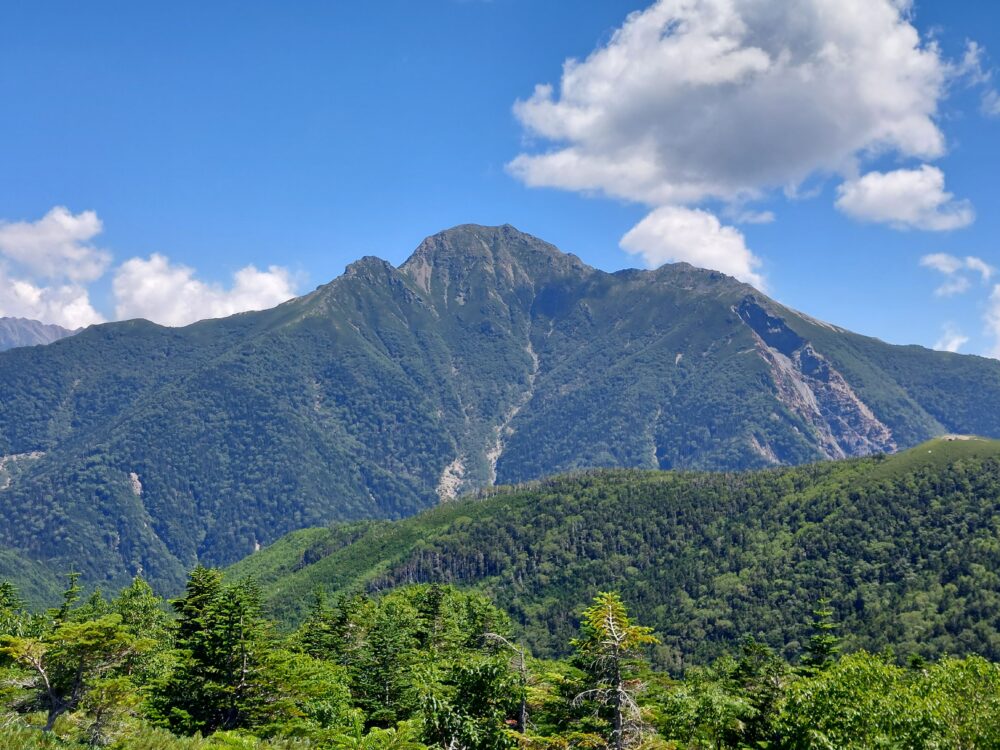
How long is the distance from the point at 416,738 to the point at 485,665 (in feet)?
16.8

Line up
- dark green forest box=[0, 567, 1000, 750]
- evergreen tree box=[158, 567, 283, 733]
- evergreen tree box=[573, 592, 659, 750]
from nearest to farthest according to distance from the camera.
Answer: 1. evergreen tree box=[573, 592, 659, 750]
2. dark green forest box=[0, 567, 1000, 750]
3. evergreen tree box=[158, 567, 283, 733]

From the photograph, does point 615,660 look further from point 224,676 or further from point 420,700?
point 224,676

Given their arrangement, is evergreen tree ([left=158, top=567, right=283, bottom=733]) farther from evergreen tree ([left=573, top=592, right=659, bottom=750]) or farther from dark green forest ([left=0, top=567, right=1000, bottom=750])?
evergreen tree ([left=573, top=592, right=659, bottom=750])

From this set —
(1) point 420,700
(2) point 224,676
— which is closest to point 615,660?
(1) point 420,700

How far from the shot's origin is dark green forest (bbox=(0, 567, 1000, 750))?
3309cm

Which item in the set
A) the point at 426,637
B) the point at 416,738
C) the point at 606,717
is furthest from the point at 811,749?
the point at 426,637

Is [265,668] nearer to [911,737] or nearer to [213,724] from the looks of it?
[213,724]

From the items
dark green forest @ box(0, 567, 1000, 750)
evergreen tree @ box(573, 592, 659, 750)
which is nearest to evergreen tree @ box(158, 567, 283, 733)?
dark green forest @ box(0, 567, 1000, 750)

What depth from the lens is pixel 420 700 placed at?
40.0 m

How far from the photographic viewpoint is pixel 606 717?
3712cm

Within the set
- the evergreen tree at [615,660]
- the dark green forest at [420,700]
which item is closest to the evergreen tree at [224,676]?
the dark green forest at [420,700]

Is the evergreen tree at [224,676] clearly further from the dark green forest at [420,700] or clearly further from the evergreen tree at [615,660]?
the evergreen tree at [615,660]

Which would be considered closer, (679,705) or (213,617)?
(213,617)

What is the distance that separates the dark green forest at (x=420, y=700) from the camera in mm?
33094
